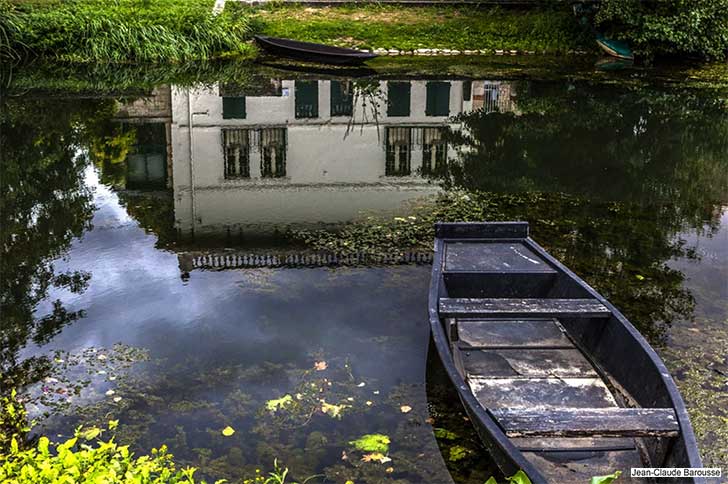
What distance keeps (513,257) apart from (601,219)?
4433 mm

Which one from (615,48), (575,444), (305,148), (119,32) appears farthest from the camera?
(615,48)

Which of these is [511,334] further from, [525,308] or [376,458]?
[376,458]

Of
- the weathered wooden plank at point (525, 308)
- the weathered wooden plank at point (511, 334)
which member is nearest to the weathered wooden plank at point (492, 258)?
the weathered wooden plank at point (511, 334)

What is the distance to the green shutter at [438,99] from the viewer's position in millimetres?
22812

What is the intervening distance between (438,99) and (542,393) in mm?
17096

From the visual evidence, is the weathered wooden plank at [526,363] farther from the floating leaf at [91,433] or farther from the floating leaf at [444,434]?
the floating leaf at [91,433]

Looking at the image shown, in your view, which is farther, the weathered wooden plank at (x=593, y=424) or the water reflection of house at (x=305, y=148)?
the water reflection of house at (x=305, y=148)

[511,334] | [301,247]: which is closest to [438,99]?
[301,247]

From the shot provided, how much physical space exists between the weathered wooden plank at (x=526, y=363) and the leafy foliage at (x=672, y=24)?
22.3 m

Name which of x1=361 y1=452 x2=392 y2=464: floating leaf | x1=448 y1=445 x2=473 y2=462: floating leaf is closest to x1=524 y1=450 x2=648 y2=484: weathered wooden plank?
x1=448 y1=445 x2=473 y2=462: floating leaf

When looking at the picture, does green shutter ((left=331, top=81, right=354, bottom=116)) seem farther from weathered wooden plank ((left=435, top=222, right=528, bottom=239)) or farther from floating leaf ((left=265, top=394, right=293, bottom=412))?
floating leaf ((left=265, top=394, right=293, bottom=412))

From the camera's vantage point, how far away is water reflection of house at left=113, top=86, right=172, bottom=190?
15850 millimetres

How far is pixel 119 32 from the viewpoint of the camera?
26.8 metres

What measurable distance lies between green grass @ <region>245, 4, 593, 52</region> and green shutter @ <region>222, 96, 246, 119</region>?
8013 mm
